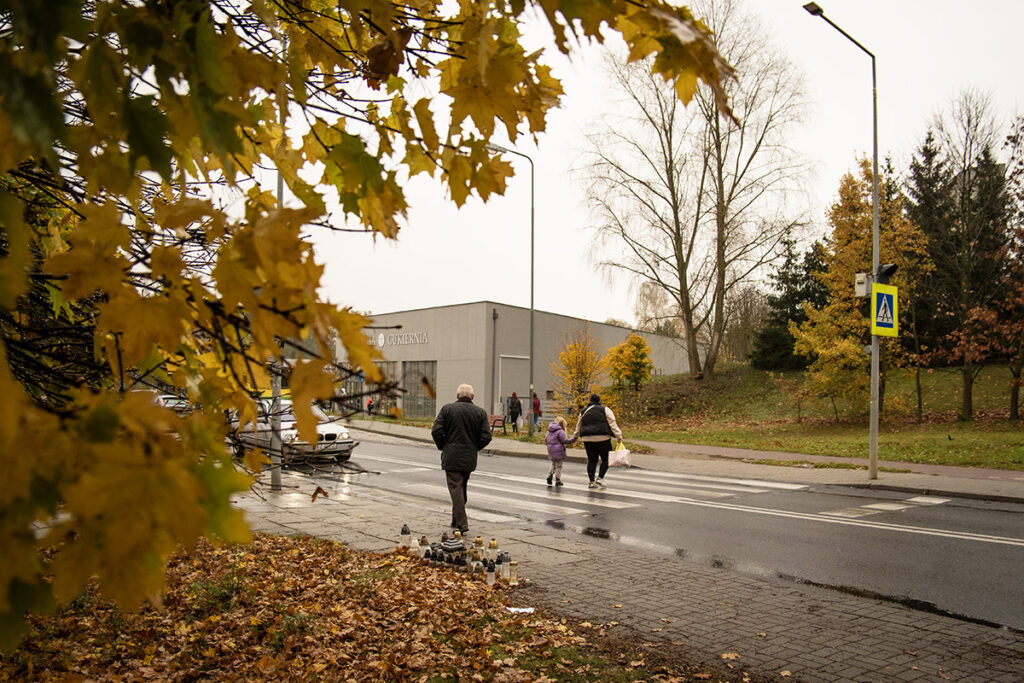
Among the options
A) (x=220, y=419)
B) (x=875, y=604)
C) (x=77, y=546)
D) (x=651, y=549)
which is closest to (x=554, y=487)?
(x=651, y=549)

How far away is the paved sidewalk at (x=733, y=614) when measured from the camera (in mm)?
4719

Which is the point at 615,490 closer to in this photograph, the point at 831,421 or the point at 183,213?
the point at 183,213

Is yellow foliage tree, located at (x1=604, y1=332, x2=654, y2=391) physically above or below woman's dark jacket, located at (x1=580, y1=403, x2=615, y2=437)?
above

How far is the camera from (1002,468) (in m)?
16.5

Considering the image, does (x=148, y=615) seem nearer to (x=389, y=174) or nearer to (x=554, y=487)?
(x=389, y=174)

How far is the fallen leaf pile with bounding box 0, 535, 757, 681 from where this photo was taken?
13.9 ft

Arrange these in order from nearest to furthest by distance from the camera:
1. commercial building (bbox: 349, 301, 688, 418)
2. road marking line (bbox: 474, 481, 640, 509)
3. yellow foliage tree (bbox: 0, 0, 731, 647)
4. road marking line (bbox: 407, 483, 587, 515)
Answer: yellow foliage tree (bbox: 0, 0, 731, 647)
road marking line (bbox: 407, 483, 587, 515)
road marking line (bbox: 474, 481, 640, 509)
commercial building (bbox: 349, 301, 688, 418)

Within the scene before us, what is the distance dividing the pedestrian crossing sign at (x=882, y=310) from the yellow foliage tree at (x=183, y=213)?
13775 mm

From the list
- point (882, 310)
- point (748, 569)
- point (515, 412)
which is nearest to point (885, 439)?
point (882, 310)

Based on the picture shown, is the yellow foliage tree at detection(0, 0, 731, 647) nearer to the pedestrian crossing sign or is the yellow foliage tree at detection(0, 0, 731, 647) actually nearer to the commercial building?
the pedestrian crossing sign

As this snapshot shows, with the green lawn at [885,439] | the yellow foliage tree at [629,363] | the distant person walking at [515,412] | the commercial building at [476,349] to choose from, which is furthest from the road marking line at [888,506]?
the commercial building at [476,349]

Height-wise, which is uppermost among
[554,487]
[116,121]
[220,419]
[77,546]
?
[116,121]

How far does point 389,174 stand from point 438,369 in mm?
40335

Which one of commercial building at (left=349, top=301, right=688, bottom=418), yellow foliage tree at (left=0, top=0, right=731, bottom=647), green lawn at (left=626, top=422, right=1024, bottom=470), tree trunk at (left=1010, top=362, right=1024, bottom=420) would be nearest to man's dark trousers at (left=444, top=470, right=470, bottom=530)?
yellow foliage tree at (left=0, top=0, right=731, bottom=647)
